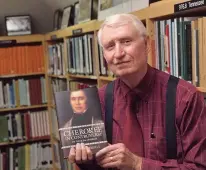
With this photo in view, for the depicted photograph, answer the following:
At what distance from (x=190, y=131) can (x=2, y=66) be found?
127 inches

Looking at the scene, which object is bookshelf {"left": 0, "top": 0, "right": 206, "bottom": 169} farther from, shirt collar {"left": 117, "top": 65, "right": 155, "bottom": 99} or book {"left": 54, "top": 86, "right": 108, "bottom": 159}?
book {"left": 54, "top": 86, "right": 108, "bottom": 159}

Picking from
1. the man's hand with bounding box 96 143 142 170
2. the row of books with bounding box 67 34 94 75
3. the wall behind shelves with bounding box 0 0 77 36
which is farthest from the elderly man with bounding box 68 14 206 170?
the wall behind shelves with bounding box 0 0 77 36

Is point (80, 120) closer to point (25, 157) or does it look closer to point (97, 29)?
point (97, 29)

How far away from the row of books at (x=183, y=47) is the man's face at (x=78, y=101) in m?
0.55

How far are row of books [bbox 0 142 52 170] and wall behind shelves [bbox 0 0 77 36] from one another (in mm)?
1473

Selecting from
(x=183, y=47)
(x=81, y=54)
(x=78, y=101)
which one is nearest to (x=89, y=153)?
(x=78, y=101)

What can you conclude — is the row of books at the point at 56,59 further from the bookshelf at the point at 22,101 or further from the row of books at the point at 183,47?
the row of books at the point at 183,47

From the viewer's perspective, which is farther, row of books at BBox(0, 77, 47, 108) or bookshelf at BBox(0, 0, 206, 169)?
row of books at BBox(0, 77, 47, 108)

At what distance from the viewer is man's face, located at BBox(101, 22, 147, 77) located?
4.04 feet

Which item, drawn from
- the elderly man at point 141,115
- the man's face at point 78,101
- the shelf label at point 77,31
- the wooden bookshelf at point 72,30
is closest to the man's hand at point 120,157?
the elderly man at point 141,115

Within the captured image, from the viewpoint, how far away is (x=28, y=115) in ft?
13.6

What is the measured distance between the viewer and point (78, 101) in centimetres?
127

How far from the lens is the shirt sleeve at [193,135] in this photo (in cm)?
116

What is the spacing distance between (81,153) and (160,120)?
0.31 m
